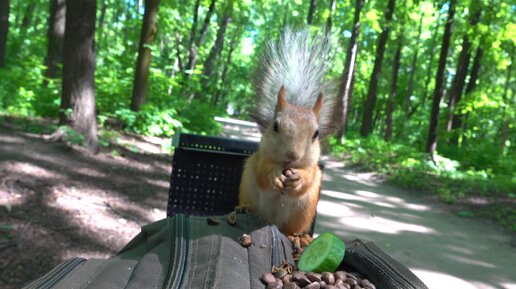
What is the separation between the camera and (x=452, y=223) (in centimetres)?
564

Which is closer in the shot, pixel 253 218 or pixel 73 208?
pixel 253 218

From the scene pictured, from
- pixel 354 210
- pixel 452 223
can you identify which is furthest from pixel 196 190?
pixel 452 223

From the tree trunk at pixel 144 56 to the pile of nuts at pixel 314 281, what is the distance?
7.79 m

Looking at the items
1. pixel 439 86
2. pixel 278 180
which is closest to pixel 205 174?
pixel 278 180

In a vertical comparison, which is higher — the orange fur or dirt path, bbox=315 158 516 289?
the orange fur

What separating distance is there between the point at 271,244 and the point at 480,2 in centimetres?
923

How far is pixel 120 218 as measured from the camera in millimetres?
3930

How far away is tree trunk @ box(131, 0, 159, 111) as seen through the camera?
28.3 ft

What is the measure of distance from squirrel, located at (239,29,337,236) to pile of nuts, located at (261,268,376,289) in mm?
669

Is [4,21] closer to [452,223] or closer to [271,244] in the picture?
[452,223]

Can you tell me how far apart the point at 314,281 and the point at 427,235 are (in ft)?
13.3

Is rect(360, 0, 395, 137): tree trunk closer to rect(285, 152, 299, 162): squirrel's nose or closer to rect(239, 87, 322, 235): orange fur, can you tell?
rect(239, 87, 322, 235): orange fur

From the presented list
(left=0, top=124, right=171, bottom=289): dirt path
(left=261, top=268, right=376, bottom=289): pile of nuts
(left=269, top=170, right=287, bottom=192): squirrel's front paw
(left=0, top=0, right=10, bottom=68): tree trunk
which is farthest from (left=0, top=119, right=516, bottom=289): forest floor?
(left=0, top=0, right=10, bottom=68): tree trunk

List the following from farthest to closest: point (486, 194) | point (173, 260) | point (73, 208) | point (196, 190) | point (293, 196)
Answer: point (486, 194) → point (73, 208) → point (196, 190) → point (293, 196) → point (173, 260)
